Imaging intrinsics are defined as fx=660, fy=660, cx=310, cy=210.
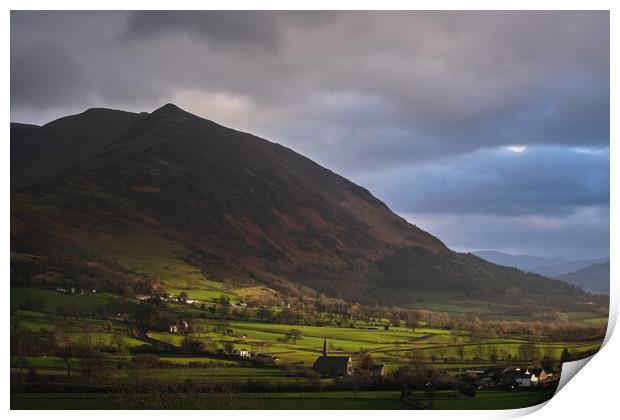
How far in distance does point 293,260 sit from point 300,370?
5.64 metres

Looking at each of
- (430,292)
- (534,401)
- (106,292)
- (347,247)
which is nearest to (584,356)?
(534,401)

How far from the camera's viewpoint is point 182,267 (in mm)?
21875

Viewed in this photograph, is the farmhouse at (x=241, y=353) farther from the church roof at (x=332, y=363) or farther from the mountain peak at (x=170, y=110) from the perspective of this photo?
the mountain peak at (x=170, y=110)

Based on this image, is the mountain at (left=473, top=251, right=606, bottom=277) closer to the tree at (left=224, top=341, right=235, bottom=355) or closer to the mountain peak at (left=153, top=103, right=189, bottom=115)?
the tree at (left=224, top=341, right=235, bottom=355)

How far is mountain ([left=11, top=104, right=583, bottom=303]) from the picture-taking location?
2134 centimetres

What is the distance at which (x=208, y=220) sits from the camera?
2389 centimetres

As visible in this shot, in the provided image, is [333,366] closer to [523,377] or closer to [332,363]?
[332,363]

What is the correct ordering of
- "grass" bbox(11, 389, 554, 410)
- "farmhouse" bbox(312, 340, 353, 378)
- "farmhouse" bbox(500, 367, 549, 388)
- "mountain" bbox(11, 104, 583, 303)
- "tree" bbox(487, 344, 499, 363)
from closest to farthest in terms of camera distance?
"grass" bbox(11, 389, 554, 410)
"farmhouse" bbox(500, 367, 549, 388)
"farmhouse" bbox(312, 340, 353, 378)
"tree" bbox(487, 344, 499, 363)
"mountain" bbox(11, 104, 583, 303)

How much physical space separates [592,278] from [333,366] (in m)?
8.56

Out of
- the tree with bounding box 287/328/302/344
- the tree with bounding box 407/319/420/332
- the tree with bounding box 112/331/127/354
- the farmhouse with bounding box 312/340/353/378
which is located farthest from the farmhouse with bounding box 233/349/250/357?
the tree with bounding box 407/319/420/332

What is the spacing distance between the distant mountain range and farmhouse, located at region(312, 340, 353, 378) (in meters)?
7.57

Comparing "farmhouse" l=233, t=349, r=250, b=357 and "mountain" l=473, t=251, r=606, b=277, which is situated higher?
"mountain" l=473, t=251, r=606, b=277

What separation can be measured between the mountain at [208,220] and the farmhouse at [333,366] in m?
3.66
